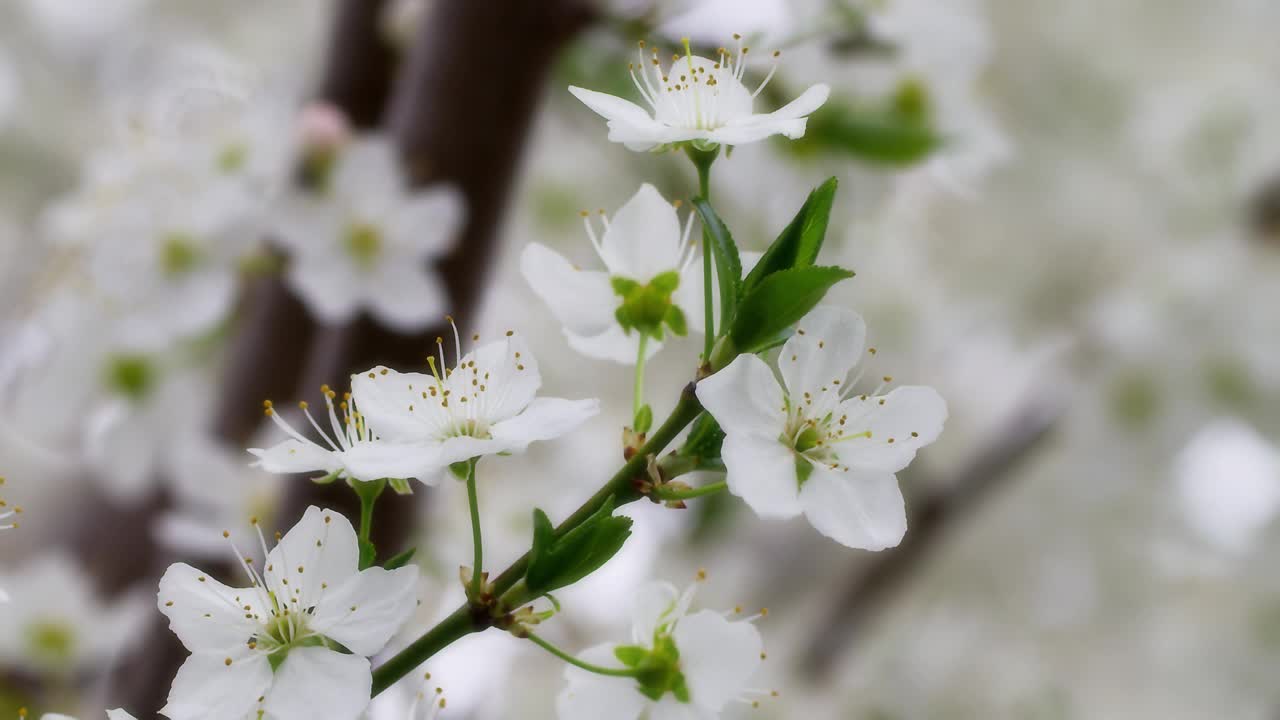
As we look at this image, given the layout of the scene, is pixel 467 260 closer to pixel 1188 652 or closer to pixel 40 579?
pixel 40 579

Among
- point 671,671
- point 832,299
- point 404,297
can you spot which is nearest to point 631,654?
point 671,671

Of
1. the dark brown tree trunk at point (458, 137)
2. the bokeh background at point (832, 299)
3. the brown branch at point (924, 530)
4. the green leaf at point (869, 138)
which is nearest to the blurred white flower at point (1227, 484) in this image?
the bokeh background at point (832, 299)

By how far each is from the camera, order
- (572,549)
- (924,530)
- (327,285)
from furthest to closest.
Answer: (924,530) < (327,285) < (572,549)

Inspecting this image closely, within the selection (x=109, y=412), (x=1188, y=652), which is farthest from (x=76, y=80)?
(x=1188, y=652)

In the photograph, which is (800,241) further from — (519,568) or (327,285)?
(327,285)

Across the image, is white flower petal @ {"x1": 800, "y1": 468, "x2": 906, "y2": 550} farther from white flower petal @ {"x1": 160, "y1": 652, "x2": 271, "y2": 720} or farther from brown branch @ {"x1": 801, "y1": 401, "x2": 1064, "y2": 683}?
brown branch @ {"x1": 801, "y1": 401, "x2": 1064, "y2": 683}

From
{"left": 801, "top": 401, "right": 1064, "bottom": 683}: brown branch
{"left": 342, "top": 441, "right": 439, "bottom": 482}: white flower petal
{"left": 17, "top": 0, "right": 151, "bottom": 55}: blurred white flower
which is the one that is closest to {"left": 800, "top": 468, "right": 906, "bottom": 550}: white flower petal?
{"left": 342, "top": 441, "right": 439, "bottom": 482}: white flower petal

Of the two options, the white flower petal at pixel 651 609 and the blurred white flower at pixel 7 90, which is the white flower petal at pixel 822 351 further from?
the blurred white flower at pixel 7 90
